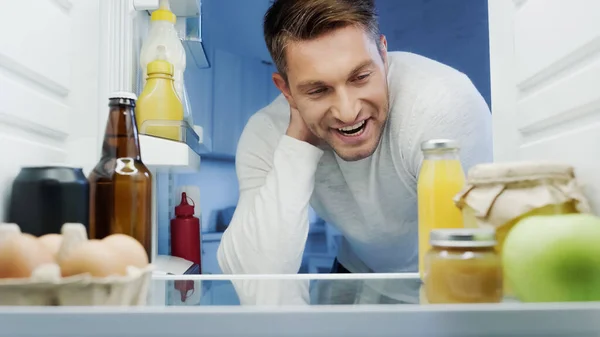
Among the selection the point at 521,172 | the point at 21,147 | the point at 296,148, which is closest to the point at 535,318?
the point at 521,172

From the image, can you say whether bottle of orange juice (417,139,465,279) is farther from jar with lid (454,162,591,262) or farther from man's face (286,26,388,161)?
man's face (286,26,388,161)

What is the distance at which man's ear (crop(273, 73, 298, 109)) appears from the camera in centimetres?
128

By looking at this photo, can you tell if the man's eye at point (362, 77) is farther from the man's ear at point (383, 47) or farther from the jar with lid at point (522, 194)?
the jar with lid at point (522, 194)

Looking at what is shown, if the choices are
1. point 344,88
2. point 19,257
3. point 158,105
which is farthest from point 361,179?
point 19,257

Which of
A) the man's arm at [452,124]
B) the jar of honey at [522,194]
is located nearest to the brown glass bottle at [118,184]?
the jar of honey at [522,194]

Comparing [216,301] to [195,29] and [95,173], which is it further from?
[195,29]

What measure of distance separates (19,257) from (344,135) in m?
0.83

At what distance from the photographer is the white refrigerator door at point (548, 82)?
656 mm

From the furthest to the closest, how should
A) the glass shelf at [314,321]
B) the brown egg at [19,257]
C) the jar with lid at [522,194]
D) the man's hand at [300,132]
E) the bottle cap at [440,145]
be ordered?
the man's hand at [300,132]
the bottle cap at [440,145]
the jar with lid at [522,194]
the brown egg at [19,257]
the glass shelf at [314,321]

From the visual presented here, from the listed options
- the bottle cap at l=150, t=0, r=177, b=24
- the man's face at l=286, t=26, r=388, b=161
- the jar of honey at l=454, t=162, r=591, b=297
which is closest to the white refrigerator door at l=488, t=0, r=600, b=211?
the jar of honey at l=454, t=162, r=591, b=297

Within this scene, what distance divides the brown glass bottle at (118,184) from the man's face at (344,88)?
58cm

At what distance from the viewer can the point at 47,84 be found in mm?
834

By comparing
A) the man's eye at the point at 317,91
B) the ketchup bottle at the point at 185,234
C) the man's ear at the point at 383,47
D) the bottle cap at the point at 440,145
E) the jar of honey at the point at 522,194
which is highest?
the man's ear at the point at 383,47

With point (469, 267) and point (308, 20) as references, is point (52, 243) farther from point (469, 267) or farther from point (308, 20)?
point (308, 20)
